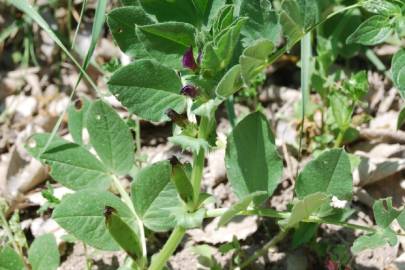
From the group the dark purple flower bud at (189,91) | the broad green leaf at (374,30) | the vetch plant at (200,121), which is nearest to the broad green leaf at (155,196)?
the vetch plant at (200,121)

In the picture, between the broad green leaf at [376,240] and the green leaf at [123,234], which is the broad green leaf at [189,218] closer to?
the green leaf at [123,234]

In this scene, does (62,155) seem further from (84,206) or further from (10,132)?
(10,132)

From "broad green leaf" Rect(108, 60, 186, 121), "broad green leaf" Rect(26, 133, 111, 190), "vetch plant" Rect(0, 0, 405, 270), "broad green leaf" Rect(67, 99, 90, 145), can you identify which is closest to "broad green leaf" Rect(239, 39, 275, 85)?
"vetch plant" Rect(0, 0, 405, 270)

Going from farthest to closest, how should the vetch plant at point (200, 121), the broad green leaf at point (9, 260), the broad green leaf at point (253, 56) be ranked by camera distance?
1. the broad green leaf at point (9, 260)
2. the vetch plant at point (200, 121)
3. the broad green leaf at point (253, 56)

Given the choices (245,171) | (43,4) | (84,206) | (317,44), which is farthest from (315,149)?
(43,4)

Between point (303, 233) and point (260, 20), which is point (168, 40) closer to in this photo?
point (260, 20)

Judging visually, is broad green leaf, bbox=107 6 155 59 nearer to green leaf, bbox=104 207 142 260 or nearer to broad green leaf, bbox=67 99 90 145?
green leaf, bbox=104 207 142 260

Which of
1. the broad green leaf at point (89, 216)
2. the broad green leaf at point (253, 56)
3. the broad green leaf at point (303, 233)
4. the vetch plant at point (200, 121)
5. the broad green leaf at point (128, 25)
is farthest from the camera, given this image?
the broad green leaf at point (303, 233)
